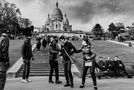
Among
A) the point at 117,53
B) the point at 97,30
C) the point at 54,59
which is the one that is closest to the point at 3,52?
Result: the point at 54,59

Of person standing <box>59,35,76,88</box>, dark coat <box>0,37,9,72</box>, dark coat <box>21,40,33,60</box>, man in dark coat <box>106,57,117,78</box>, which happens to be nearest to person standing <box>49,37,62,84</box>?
person standing <box>59,35,76,88</box>

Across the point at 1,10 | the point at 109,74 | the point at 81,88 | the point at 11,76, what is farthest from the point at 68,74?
the point at 1,10

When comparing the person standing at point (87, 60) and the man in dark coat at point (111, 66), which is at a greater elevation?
the person standing at point (87, 60)

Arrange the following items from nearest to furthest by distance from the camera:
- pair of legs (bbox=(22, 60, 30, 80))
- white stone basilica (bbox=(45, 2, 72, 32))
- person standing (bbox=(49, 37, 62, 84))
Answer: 1. person standing (bbox=(49, 37, 62, 84))
2. pair of legs (bbox=(22, 60, 30, 80))
3. white stone basilica (bbox=(45, 2, 72, 32))

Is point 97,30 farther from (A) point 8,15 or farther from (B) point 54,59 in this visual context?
(B) point 54,59

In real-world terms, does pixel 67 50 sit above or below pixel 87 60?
above

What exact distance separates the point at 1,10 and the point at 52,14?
75.3 meters

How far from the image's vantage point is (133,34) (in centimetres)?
8081

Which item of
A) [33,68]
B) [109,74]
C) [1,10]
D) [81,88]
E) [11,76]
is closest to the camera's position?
[81,88]

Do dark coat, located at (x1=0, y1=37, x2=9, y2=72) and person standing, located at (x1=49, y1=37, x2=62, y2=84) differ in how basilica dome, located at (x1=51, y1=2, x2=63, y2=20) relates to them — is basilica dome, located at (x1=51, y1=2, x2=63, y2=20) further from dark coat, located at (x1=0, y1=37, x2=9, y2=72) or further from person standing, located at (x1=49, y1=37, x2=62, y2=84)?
dark coat, located at (x1=0, y1=37, x2=9, y2=72)

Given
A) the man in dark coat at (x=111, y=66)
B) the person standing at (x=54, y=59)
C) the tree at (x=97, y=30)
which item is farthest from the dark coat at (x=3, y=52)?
the tree at (x=97, y=30)

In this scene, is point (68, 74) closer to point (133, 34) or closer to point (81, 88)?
point (81, 88)

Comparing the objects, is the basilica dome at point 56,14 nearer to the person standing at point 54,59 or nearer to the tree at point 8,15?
the tree at point 8,15

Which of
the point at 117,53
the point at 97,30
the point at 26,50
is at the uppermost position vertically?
the point at 97,30
